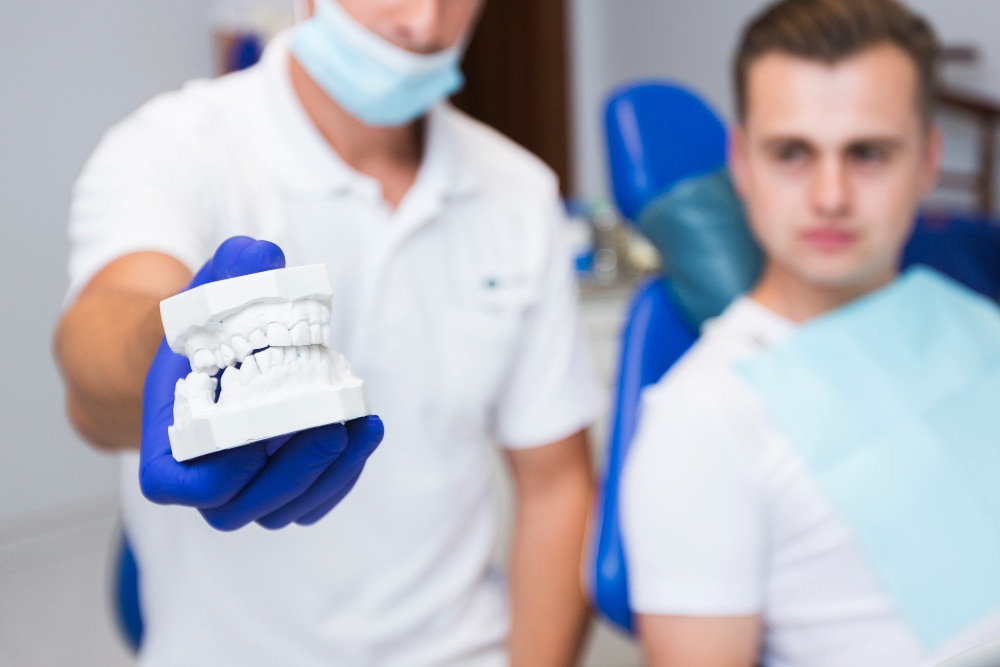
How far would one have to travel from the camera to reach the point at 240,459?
1.09 feet

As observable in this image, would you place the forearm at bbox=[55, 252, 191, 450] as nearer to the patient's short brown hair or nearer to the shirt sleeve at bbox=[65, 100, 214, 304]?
the shirt sleeve at bbox=[65, 100, 214, 304]

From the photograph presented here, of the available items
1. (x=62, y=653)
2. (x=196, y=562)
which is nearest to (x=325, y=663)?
(x=196, y=562)

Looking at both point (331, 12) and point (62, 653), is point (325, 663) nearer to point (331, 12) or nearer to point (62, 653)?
point (62, 653)

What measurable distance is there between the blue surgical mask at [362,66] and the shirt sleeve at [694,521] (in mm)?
361

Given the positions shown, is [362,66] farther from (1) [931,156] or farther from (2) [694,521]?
(1) [931,156]

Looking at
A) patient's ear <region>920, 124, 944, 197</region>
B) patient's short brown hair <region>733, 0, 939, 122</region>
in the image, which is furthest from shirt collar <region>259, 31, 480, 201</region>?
patient's ear <region>920, 124, 944, 197</region>

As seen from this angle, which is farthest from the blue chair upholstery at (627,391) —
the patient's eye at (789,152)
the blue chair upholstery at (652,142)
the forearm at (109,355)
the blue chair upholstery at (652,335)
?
the forearm at (109,355)

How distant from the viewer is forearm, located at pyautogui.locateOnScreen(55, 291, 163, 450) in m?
0.41

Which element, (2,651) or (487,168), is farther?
(487,168)

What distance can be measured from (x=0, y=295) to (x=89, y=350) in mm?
47

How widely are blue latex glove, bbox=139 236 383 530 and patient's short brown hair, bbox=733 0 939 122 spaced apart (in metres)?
0.69

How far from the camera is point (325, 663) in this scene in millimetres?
703

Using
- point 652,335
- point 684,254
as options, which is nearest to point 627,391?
point 652,335

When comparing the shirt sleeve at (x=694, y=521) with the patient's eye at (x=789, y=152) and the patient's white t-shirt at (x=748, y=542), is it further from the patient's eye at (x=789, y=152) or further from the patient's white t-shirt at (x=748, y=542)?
the patient's eye at (x=789, y=152)
